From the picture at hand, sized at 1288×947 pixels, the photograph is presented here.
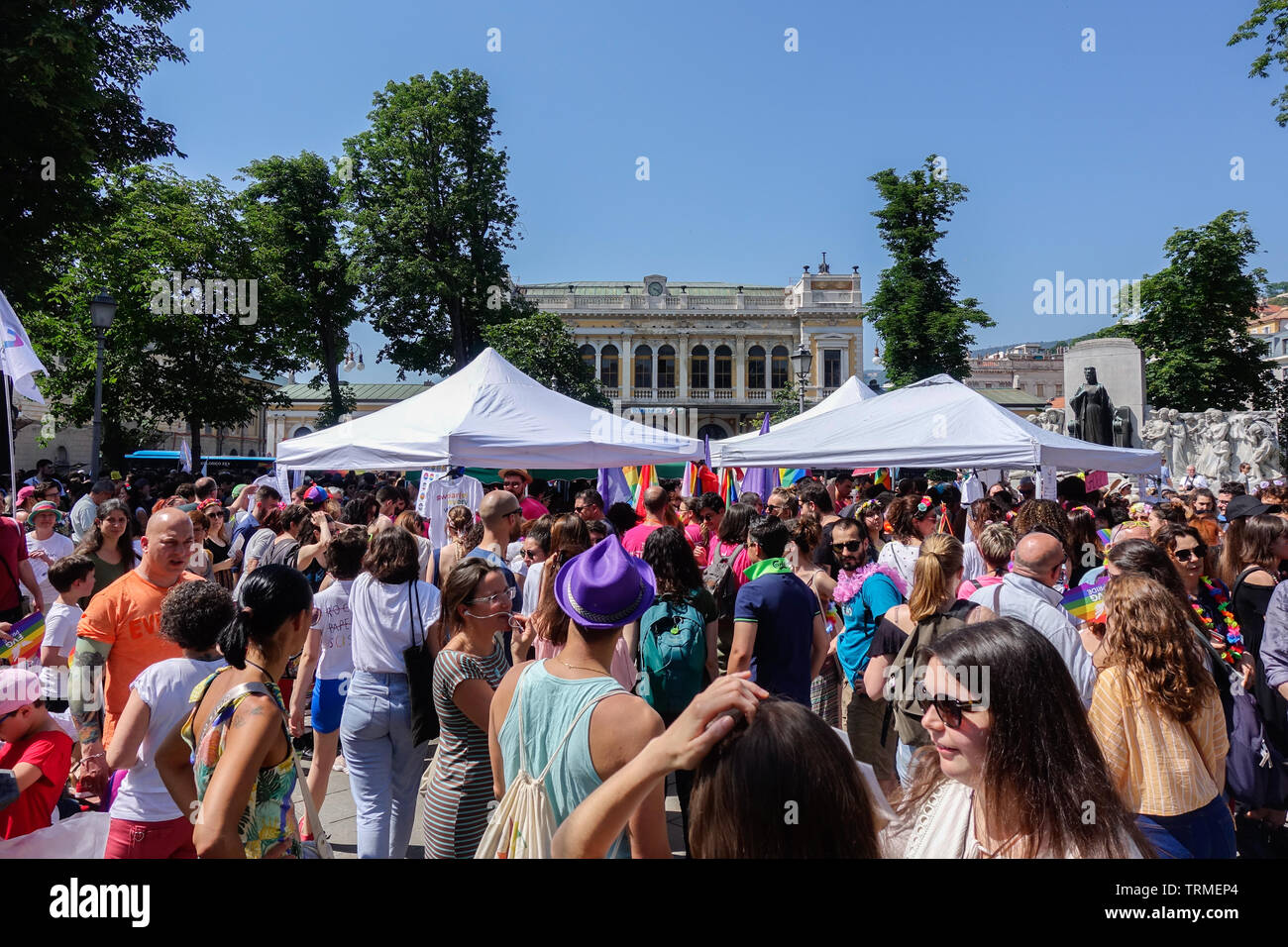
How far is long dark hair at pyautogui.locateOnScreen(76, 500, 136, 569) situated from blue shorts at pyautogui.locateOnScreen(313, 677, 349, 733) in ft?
6.77

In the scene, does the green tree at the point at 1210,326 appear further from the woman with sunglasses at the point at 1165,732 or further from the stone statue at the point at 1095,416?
the woman with sunglasses at the point at 1165,732

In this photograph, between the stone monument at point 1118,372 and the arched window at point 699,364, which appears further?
the arched window at point 699,364

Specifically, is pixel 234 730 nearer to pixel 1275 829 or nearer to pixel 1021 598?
pixel 1021 598

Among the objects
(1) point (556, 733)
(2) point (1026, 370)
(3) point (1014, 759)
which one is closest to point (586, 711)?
(1) point (556, 733)

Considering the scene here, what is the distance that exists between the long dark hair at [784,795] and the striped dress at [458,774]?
1792 millimetres

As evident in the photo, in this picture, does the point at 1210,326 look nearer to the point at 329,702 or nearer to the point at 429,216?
the point at 429,216

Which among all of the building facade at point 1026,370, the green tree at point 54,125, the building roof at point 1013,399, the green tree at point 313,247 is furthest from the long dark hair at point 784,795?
the building facade at point 1026,370

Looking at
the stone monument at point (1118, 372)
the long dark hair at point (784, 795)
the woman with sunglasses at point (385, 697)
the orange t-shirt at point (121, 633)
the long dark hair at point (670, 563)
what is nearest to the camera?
the long dark hair at point (784, 795)

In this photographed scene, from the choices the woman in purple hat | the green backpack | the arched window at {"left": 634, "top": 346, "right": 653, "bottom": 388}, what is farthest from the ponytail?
the arched window at {"left": 634, "top": 346, "right": 653, "bottom": 388}

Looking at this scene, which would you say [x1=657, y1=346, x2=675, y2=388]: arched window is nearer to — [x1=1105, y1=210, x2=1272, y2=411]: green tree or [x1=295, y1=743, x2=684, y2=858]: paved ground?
[x1=1105, y1=210, x2=1272, y2=411]: green tree

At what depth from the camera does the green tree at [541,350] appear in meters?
31.1

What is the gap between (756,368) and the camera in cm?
6103

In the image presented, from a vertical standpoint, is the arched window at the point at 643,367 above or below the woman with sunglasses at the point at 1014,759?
above

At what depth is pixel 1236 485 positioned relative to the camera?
1009cm
